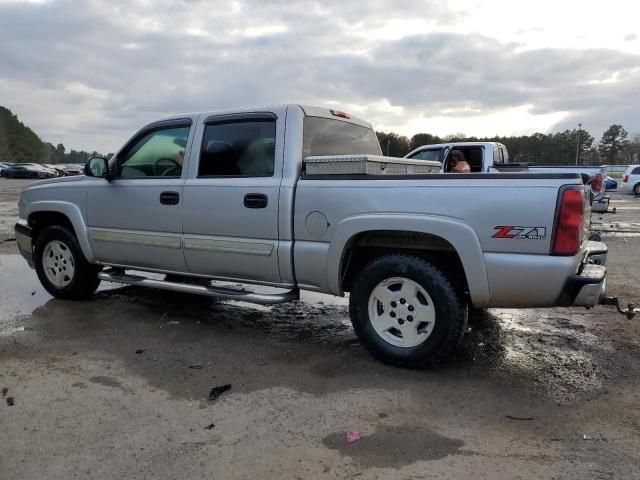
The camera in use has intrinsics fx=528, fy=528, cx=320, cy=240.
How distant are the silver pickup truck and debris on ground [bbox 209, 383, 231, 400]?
2.88ft

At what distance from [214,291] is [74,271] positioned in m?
2.06

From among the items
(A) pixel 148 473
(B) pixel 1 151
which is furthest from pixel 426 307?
(B) pixel 1 151

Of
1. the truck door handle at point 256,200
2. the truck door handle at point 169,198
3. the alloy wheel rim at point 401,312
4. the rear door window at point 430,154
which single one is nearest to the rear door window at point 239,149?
the truck door handle at point 256,200

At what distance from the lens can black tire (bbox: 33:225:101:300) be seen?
570 centimetres

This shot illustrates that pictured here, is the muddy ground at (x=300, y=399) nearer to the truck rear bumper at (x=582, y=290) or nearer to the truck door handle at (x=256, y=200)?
the truck rear bumper at (x=582, y=290)

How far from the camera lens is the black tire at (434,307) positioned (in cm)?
374

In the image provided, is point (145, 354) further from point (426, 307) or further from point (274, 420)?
point (426, 307)

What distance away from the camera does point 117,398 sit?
3.54m

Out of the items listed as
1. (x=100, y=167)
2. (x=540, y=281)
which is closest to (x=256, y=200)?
(x=100, y=167)

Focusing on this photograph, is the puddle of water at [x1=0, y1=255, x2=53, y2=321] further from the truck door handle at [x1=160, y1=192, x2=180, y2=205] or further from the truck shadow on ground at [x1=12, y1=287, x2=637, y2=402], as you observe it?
the truck door handle at [x1=160, y1=192, x2=180, y2=205]

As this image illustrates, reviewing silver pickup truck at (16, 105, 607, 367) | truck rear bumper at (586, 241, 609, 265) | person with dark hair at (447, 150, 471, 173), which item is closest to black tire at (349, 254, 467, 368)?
silver pickup truck at (16, 105, 607, 367)

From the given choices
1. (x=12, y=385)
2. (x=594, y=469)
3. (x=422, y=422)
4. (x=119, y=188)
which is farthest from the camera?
(x=119, y=188)

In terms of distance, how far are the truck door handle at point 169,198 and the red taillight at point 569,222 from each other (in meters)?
3.19

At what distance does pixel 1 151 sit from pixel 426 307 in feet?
370
